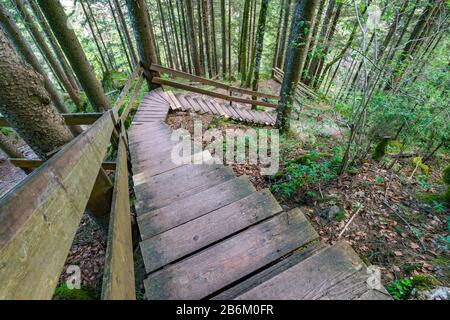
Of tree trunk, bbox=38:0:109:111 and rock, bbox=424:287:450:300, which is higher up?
tree trunk, bbox=38:0:109:111

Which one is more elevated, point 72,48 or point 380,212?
point 72,48

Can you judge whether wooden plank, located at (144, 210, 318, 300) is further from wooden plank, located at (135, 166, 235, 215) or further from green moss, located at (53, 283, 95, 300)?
green moss, located at (53, 283, 95, 300)

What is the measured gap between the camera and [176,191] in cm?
297

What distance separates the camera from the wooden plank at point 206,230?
6.51ft

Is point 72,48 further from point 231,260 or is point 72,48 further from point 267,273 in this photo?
point 267,273

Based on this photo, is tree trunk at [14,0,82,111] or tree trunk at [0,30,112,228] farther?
tree trunk at [14,0,82,111]

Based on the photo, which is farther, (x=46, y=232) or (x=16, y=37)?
(x=16, y=37)

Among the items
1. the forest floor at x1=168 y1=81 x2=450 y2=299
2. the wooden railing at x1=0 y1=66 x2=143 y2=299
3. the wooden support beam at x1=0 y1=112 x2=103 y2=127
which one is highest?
the wooden railing at x1=0 y1=66 x2=143 y2=299

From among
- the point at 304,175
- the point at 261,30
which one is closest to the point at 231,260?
the point at 304,175

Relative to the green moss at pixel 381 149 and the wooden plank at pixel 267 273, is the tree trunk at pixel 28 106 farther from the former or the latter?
the green moss at pixel 381 149

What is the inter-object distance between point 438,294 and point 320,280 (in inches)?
61.5

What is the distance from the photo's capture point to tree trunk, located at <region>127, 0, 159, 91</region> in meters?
6.41

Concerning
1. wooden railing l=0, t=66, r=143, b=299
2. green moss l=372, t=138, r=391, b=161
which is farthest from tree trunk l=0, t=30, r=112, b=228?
green moss l=372, t=138, r=391, b=161

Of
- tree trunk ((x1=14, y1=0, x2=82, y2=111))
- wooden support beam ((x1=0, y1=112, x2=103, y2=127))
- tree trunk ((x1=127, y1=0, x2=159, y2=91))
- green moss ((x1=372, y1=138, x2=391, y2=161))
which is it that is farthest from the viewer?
tree trunk ((x1=14, y1=0, x2=82, y2=111))
